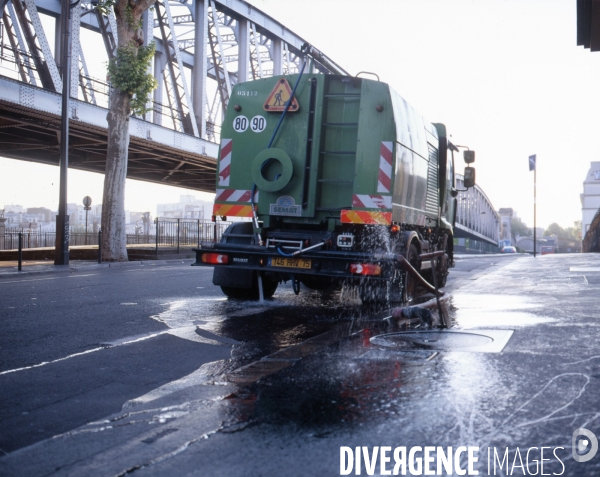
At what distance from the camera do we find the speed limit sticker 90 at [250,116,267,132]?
28.9ft

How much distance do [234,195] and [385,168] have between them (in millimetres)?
2141

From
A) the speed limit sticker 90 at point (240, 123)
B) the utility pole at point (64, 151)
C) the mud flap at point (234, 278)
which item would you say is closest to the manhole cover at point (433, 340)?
the mud flap at point (234, 278)

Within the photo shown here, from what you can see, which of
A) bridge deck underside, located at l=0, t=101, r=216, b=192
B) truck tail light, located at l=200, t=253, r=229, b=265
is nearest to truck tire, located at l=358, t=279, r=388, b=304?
truck tail light, located at l=200, t=253, r=229, b=265

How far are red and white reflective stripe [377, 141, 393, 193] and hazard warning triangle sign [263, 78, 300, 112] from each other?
1.31m

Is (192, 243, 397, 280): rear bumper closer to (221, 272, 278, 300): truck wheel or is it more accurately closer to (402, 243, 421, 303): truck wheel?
(221, 272, 278, 300): truck wheel

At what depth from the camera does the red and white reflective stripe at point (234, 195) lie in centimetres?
891

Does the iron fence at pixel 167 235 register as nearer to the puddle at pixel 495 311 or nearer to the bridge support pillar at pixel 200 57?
the bridge support pillar at pixel 200 57

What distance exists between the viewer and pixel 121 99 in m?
20.5

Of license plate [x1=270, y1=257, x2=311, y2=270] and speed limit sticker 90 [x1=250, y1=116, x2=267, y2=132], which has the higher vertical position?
speed limit sticker 90 [x1=250, y1=116, x2=267, y2=132]

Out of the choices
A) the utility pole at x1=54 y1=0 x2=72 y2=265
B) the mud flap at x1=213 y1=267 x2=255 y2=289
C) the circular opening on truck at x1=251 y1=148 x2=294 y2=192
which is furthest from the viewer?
the utility pole at x1=54 y1=0 x2=72 y2=265

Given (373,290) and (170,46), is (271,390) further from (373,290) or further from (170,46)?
(170,46)

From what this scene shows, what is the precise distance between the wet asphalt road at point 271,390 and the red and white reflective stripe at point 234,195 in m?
1.85

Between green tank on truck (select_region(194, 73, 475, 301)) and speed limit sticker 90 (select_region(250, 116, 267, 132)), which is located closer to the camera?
green tank on truck (select_region(194, 73, 475, 301))

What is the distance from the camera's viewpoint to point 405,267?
8344 mm
